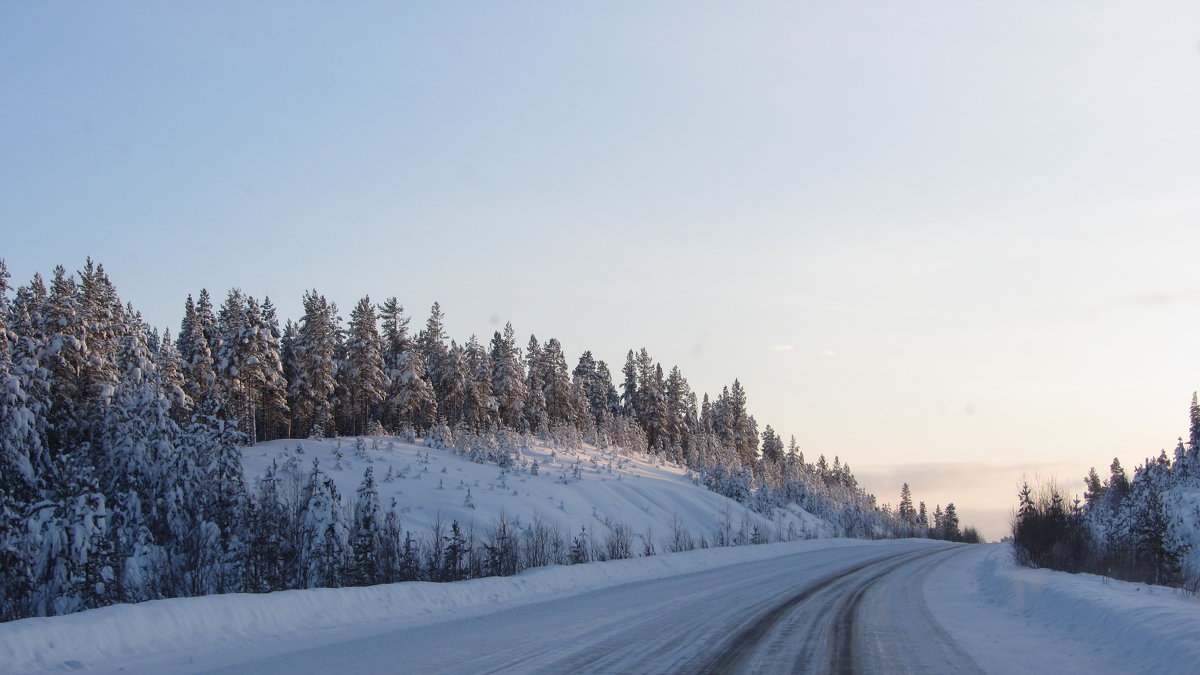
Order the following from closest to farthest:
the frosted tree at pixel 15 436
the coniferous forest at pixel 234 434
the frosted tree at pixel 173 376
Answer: the coniferous forest at pixel 234 434, the frosted tree at pixel 15 436, the frosted tree at pixel 173 376

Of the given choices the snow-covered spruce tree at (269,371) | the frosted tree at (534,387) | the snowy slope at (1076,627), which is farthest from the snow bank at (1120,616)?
the frosted tree at (534,387)

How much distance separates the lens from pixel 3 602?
16031 millimetres

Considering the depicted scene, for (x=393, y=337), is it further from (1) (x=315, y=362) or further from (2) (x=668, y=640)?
(2) (x=668, y=640)

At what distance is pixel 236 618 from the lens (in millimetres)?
12305

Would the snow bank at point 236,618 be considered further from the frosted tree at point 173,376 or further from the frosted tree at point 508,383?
the frosted tree at point 508,383

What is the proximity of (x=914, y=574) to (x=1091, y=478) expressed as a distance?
125954 millimetres

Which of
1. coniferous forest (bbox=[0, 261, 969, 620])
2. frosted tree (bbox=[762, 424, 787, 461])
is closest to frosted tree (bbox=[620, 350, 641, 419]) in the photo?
coniferous forest (bbox=[0, 261, 969, 620])

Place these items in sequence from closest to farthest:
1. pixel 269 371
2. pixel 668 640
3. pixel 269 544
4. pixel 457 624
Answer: pixel 668 640 < pixel 457 624 < pixel 269 544 < pixel 269 371

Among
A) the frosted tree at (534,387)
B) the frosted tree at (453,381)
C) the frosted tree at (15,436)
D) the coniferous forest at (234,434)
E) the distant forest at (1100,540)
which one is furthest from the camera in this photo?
the frosted tree at (534,387)

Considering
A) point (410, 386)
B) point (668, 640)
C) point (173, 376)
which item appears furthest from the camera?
point (410, 386)

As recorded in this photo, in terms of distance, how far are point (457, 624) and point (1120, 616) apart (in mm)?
10324

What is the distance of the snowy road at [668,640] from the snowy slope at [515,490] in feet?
43.6

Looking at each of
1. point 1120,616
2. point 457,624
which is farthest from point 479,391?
point 1120,616

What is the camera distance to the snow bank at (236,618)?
9.62m
